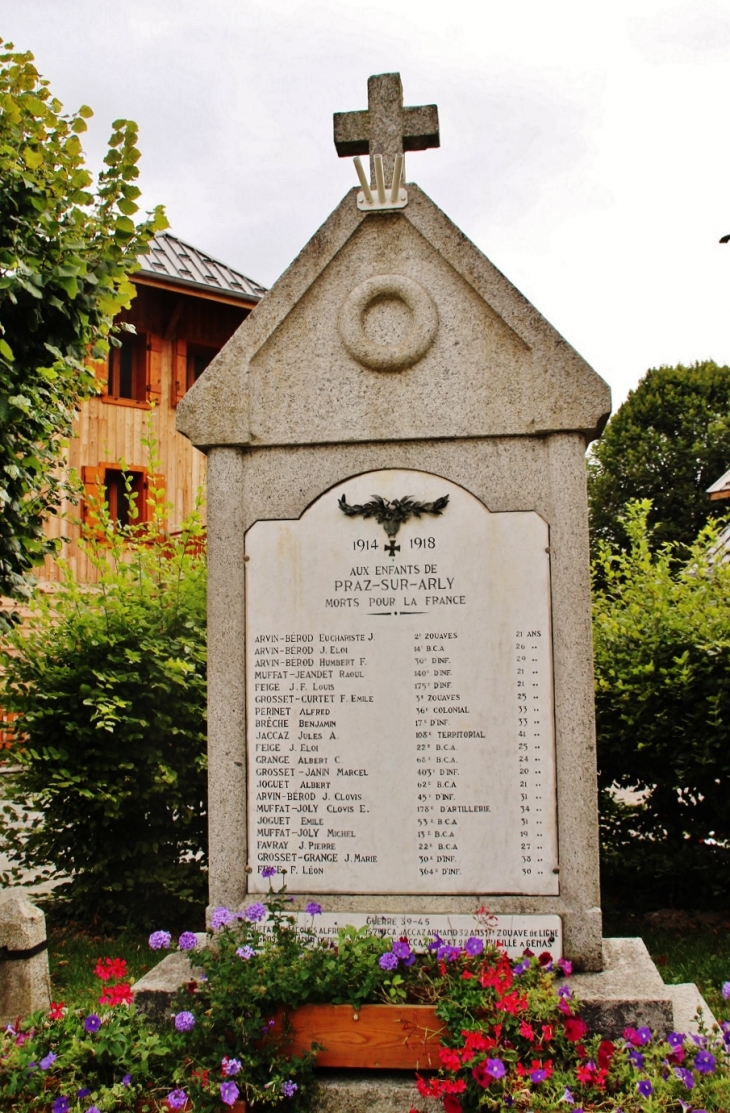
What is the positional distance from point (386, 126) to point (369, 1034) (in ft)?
10.4

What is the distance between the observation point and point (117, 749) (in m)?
5.94

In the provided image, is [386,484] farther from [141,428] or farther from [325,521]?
[141,428]

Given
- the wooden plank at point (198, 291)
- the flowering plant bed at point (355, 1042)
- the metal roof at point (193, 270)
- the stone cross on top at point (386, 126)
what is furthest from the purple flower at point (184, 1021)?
the wooden plank at point (198, 291)

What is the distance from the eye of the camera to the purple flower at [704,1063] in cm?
280

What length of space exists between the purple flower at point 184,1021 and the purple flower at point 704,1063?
145 cm

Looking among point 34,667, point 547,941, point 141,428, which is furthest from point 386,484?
point 141,428

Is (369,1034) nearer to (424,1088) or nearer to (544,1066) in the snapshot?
(424,1088)

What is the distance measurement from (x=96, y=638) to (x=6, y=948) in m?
1.90

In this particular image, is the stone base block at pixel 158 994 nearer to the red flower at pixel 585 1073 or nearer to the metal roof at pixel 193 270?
the red flower at pixel 585 1073

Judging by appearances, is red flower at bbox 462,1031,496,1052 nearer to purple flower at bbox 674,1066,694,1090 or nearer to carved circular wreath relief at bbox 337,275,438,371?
purple flower at bbox 674,1066,694,1090

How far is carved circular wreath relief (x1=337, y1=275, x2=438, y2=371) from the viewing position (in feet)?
11.9

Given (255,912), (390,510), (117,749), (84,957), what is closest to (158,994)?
(255,912)

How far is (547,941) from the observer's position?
3363mm

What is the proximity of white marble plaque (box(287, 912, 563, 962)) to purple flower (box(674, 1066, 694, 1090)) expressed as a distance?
0.58 metres
